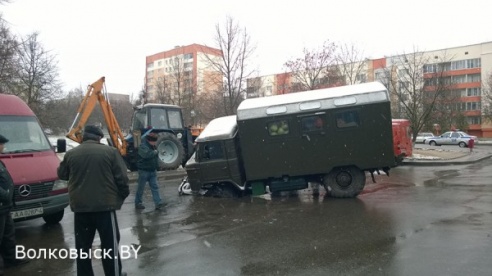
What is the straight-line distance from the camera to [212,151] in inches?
415

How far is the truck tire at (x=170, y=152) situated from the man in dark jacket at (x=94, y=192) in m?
11.0

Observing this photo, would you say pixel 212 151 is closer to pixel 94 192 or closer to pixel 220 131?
pixel 220 131

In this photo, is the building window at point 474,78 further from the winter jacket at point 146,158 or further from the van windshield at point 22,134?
the van windshield at point 22,134

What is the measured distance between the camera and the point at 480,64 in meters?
74.4

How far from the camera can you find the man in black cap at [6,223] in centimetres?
515

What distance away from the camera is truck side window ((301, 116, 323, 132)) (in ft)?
32.0

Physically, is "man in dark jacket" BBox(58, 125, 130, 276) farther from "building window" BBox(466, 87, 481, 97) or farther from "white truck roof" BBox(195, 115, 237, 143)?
"building window" BBox(466, 87, 481, 97)

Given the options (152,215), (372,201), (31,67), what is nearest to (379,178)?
(372,201)

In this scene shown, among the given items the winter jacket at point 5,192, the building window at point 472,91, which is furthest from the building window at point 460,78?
the winter jacket at point 5,192

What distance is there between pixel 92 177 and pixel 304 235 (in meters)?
3.85

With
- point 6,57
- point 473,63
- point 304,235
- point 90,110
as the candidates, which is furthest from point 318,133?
point 473,63

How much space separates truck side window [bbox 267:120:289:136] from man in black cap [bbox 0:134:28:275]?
19.9 feet

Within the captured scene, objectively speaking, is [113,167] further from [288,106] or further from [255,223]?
[288,106]

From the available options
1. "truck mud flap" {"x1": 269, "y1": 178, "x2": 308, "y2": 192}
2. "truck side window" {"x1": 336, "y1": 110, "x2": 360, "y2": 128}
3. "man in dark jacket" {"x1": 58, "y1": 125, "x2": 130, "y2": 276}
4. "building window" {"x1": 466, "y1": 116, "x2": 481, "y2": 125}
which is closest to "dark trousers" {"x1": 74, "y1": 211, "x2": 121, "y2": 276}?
"man in dark jacket" {"x1": 58, "y1": 125, "x2": 130, "y2": 276}
